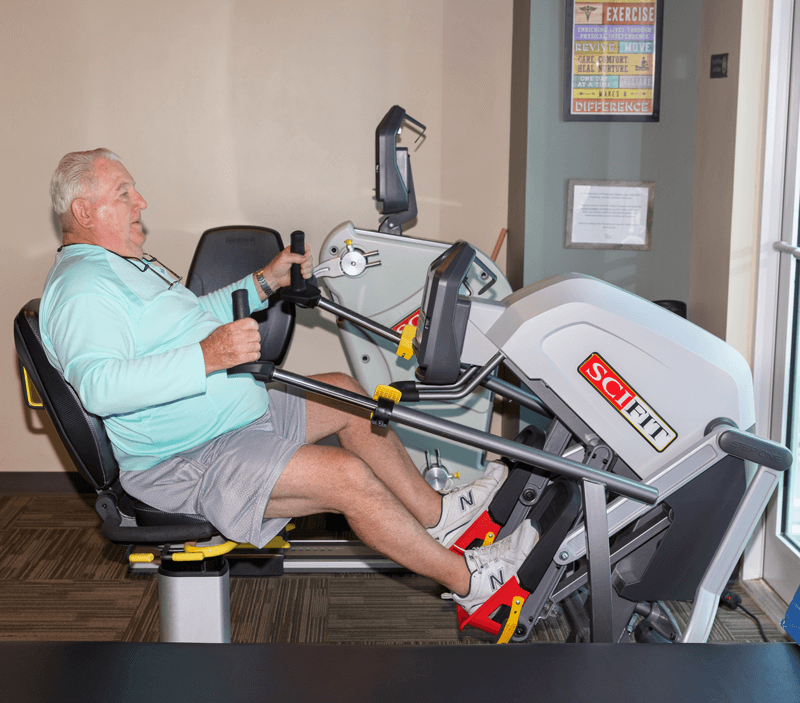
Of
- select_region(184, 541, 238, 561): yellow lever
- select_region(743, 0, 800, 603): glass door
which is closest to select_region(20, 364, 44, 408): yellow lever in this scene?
select_region(184, 541, 238, 561): yellow lever

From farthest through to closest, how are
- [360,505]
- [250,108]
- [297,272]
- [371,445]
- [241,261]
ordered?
[250,108] < [241,261] < [371,445] < [297,272] < [360,505]

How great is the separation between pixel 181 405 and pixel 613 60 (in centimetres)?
190

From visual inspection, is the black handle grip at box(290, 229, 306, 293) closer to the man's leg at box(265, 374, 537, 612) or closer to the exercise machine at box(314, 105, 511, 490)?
the exercise machine at box(314, 105, 511, 490)

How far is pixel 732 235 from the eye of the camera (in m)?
2.36

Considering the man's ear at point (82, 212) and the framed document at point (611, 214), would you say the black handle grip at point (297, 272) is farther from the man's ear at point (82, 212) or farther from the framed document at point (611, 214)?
the framed document at point (611, 214)

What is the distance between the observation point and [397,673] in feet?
3.57

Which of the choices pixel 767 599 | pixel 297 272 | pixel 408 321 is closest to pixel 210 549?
pixel 297 272

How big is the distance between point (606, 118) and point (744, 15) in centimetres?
56

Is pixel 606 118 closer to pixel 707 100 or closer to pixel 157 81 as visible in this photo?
pixel 707 100

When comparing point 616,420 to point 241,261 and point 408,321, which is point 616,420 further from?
point 241,261

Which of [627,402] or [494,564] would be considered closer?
[627,402]

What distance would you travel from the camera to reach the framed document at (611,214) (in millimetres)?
2729

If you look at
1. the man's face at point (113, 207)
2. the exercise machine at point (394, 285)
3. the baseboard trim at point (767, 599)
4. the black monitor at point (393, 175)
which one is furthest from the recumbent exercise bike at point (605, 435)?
Answer: the black monitor at point (393, 175)

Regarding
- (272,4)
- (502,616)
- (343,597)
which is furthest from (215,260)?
(502,616)
